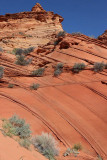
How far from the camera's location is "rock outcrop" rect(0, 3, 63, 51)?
59.8 feet

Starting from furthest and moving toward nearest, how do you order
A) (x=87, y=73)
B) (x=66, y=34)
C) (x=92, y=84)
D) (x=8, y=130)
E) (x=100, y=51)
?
(x=66, y=34) → (x=100, y=51) → (x=87, y=73) → (x=92, y=84) → (x=8, y=130)

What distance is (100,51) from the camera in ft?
38.0

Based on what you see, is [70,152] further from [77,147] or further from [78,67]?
[78,67]

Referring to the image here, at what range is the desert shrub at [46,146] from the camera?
193 inches

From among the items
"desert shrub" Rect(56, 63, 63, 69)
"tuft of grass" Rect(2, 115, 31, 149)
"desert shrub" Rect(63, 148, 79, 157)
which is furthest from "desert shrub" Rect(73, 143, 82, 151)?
"desert shrub" Rect(56, 63, 63, 69)

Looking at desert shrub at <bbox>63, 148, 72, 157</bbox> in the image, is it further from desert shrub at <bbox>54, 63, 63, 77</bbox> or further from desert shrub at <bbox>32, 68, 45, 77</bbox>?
desert shrub at <bbox>32, 68, 45, 77</bbox>

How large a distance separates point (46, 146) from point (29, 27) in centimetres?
1896

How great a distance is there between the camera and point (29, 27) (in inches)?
829

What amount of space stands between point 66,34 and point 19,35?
8.47m

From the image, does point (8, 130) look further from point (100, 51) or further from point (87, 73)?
point (100, 51)

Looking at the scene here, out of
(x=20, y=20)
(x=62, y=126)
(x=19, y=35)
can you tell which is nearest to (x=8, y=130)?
(x=62, y=126)

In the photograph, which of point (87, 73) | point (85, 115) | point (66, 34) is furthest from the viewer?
point (66, 34)

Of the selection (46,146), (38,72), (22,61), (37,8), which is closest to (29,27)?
(37,8)

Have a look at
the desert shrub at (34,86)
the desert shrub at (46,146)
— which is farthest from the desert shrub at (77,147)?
the desert shrub at (34,86)
